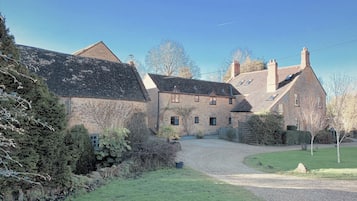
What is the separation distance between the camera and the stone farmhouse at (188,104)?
104 ft

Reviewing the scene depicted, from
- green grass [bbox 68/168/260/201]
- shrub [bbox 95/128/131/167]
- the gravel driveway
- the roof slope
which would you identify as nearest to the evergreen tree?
green grass [bbox 68/168/260/201]

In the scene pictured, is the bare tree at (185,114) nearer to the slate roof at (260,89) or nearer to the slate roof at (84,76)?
the slate roof at (260,89)

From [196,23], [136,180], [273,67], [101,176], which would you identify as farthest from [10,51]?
[273,67]

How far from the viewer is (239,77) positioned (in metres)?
39.7

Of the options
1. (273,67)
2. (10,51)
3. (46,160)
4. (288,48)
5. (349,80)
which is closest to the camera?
(10,51)

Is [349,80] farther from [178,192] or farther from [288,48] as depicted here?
[178,192]

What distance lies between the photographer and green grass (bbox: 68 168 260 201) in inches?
308

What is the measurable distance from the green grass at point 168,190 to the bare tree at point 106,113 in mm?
9665

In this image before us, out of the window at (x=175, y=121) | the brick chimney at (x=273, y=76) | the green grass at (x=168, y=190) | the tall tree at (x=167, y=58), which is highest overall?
the tall tree at (x=167, y=58)

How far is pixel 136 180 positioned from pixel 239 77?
31837 mm

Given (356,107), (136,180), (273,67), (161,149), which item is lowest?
(136,180)

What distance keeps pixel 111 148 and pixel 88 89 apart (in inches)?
357

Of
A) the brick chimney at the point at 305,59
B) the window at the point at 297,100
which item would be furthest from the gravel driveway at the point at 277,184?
the brick chimney at the point at 305,59

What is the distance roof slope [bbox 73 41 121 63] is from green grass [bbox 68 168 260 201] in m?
23.7
